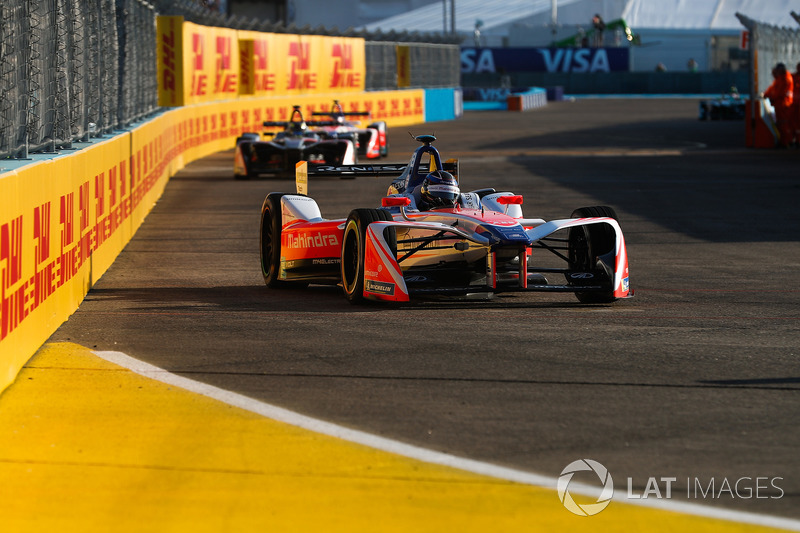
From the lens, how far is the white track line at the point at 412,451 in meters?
5.04

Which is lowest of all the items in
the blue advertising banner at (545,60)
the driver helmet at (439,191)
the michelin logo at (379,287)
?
the michelin logo at (379,287)

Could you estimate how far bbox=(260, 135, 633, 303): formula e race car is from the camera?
10.1m

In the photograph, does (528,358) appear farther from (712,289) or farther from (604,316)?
(712,289)

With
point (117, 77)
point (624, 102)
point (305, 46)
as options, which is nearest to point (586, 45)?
point (624, 102)

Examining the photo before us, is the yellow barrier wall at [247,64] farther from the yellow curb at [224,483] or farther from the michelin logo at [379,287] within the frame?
the yellow curb at [224,483]

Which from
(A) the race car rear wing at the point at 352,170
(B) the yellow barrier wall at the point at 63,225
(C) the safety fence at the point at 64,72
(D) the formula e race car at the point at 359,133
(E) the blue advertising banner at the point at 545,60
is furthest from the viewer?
(E) the blue advertising banner at the point at 545,60

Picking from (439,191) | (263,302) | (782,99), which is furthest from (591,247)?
(782,99)

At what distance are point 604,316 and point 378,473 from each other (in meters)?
4.57

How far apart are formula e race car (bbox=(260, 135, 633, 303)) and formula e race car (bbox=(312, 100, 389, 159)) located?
53.3 feet

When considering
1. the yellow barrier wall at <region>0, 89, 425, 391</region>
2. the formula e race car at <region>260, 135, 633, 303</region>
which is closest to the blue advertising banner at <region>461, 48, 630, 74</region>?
the yellow barrier wall at <region>0, 89, 425, 391</region>

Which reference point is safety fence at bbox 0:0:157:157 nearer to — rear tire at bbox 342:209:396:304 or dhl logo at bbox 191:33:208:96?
rear tire at bbox 342:209:396:304

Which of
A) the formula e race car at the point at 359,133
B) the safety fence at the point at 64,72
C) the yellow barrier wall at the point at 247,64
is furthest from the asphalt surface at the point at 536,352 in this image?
the yellow barrier wall at the point at 247,64

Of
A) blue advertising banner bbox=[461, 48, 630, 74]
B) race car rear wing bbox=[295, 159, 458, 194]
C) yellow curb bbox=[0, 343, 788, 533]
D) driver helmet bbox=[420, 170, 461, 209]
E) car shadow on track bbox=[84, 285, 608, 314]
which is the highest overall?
blue advertising banner bbox=[461, 48, 630, 74]

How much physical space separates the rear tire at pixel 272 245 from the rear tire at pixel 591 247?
2.42m
